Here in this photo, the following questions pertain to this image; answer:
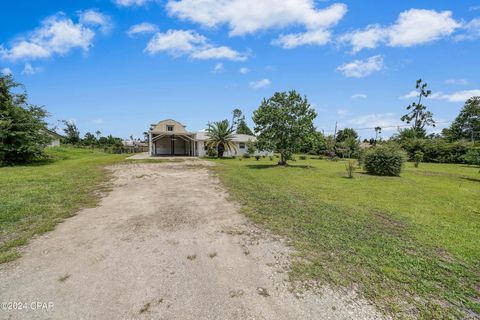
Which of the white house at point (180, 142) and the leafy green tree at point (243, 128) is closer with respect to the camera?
the white house at point (180, 142)

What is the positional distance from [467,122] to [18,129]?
68.2m

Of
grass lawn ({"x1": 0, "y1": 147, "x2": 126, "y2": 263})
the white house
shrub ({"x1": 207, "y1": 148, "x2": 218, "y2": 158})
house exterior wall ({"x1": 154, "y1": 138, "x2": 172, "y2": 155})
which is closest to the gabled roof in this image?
the white house

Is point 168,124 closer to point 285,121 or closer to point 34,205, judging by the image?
point 285,121

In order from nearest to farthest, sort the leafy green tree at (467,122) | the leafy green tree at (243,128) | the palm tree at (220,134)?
the palm tree at (220,134) → the leafy green tree at (467,122) → the leafy green tree at (243,128)

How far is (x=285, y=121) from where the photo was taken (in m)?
18.3

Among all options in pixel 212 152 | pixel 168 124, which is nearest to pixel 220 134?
pixel 212 152

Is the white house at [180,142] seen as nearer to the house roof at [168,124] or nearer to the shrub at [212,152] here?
the house roof at [168,124]

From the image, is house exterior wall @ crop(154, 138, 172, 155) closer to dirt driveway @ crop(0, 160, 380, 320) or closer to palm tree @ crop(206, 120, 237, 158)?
palm tree @ crop(206, 120, 237, 158)

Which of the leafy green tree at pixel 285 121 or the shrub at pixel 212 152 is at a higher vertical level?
the leafy green tree at pixel 285 121

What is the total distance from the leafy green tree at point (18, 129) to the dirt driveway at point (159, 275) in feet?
58.1

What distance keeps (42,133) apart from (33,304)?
74.9ft

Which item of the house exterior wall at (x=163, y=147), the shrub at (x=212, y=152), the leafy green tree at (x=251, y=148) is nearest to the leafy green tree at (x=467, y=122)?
the leafy green tree at (x=251, y=148)

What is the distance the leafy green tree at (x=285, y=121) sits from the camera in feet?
59.8

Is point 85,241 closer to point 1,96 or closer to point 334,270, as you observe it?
point 334,270
